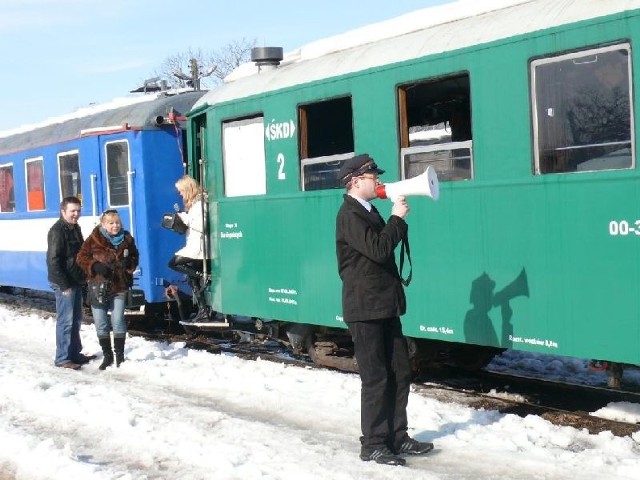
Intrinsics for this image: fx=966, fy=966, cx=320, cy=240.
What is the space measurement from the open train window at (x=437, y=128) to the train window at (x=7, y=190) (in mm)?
10525

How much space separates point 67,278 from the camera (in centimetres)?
1049

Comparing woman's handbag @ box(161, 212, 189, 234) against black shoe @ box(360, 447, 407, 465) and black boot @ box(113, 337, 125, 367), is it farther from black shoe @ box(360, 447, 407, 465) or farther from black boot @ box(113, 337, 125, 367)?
black shoe @ box(360, 447, 407, 465)

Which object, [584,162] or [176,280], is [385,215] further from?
[176,280]

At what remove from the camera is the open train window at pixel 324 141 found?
8.85 metres

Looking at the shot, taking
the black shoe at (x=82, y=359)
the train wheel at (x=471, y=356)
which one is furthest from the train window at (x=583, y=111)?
the black shoe at (x=82, y=359)

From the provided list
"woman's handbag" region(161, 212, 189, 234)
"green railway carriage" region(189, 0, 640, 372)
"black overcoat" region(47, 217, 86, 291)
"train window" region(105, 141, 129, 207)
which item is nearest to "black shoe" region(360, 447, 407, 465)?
"green railway carriage" region(189, 0, 640, 372)

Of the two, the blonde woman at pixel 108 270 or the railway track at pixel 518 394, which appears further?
the blonde woman at pixel 108 270

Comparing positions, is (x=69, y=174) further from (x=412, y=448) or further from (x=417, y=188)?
(x=417, y=188)

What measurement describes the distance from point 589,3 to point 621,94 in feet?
2.32

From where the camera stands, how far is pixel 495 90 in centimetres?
719

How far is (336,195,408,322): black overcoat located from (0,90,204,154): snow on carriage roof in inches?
299

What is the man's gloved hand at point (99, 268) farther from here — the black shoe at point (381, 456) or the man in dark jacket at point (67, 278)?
the black shoe at point (381, 456)

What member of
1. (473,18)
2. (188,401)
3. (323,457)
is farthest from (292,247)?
(323,457)

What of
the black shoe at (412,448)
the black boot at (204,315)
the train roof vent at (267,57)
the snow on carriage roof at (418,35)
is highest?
the train roof vent at (267,57)
